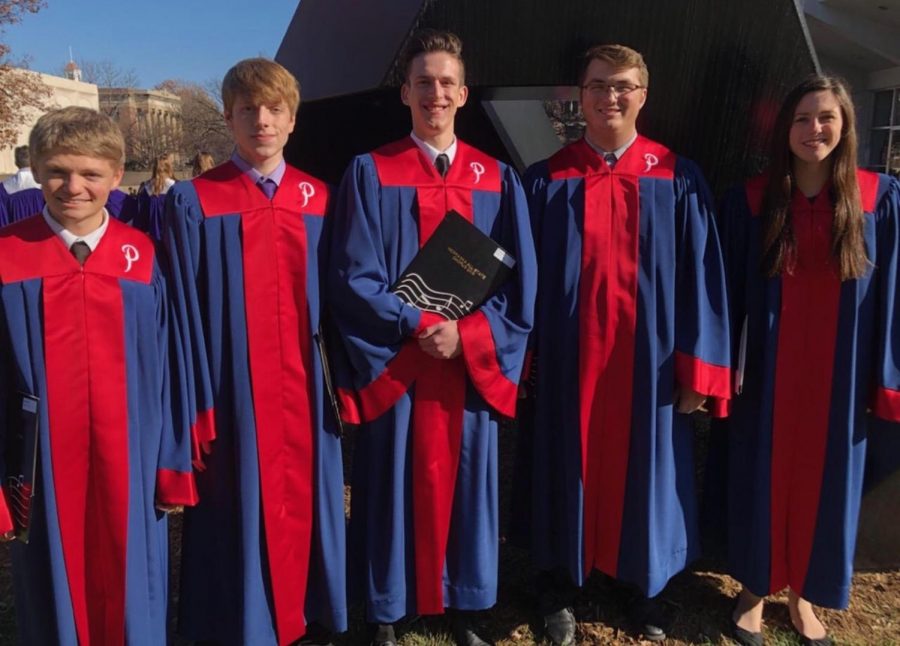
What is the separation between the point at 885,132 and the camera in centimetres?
1878

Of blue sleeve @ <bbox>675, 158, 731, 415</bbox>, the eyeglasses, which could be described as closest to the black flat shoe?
blue sleeve @ <bbox>675, 158, 731, 415</bbox>

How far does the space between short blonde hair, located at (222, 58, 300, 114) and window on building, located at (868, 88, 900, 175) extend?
19006mm

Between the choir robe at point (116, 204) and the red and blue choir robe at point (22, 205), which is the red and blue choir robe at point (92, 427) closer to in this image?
the choir robe at point (116, 204)

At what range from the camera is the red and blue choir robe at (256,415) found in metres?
2.44

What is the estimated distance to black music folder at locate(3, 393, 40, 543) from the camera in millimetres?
2146

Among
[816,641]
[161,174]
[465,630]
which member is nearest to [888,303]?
[816,641]

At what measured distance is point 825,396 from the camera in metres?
2.76

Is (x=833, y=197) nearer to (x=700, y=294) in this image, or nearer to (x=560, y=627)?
(x=700, y=294)

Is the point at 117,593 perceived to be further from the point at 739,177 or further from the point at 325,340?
the point at 739,177

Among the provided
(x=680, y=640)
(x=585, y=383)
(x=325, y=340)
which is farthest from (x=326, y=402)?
(x=680, y=640)

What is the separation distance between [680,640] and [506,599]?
743 mm

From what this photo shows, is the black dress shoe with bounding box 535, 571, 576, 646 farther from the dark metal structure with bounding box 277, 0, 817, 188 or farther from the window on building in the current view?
the window on building

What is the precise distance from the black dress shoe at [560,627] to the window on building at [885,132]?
60.4 feet

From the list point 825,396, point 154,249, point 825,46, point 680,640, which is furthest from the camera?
point 825,46
